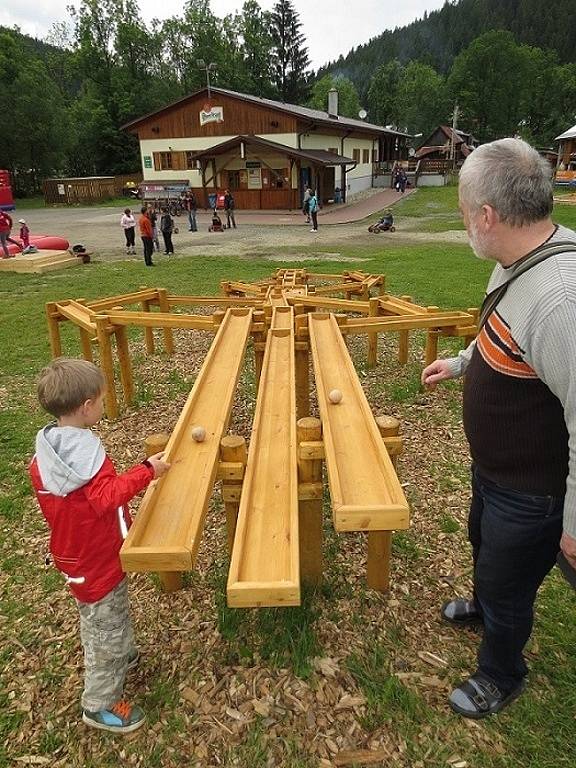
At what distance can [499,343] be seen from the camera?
5.87 feet

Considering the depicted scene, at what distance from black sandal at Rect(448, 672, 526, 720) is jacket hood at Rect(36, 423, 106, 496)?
1.82 metres

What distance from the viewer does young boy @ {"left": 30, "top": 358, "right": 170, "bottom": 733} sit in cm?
192

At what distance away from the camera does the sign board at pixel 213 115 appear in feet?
99.9

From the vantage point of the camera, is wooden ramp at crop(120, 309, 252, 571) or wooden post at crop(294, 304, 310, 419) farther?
wooden post at crop(294, 304, 310, 419)

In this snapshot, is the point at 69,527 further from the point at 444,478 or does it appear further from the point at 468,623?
the point at 444,478

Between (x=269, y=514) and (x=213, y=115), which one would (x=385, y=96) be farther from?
(x=269, y=514)

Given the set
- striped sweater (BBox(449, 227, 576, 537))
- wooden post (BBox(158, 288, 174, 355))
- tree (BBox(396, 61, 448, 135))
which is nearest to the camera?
striped sweater (BBox(449, 227, 576, 537))

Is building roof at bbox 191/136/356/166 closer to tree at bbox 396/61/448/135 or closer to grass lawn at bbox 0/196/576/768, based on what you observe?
grass lawn at bbox 0/196/576/768

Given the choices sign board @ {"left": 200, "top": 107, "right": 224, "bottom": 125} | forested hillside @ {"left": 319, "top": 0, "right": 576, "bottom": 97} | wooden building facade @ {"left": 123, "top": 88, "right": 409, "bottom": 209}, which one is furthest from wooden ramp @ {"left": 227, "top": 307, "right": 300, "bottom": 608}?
forested hillside @ {"left": 319, "top": 0, "right": 576, "bottom": 97}

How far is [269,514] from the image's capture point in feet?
7.42

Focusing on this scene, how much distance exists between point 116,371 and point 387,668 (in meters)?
4.96

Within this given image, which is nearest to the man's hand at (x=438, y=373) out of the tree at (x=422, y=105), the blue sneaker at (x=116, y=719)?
the blue sneaker at (x=116, y=719)

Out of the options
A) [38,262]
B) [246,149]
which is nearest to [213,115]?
[246,149]

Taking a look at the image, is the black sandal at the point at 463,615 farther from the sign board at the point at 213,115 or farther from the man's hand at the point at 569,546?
the sign board at the point at 213,115
